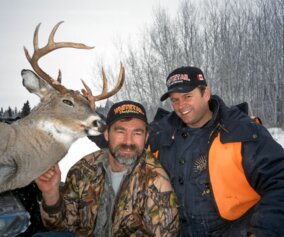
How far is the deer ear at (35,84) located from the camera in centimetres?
367

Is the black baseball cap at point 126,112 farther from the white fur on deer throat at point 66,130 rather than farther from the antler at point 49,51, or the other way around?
the antler at point 49,51

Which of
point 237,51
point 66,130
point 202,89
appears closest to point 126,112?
point 66,130

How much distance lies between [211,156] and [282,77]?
20552 mm

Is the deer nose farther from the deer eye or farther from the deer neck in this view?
the deer eye

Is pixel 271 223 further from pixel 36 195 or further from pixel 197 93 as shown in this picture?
pixel 36 195

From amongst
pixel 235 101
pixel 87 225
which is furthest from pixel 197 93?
pixel 235 101

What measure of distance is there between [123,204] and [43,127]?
3.62 ft

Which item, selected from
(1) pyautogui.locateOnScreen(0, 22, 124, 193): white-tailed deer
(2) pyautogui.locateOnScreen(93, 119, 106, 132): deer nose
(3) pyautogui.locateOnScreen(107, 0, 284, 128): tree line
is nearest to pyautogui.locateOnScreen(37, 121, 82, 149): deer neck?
(1) pyautogui.locateOnScreen(0, 22, 124, 193): white-tailed deer

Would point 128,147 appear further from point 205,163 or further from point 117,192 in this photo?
point 205,163

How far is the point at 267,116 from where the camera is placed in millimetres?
22641

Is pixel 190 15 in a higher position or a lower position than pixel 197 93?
higher

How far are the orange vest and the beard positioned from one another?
734 millimetres

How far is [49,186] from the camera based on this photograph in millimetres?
3055

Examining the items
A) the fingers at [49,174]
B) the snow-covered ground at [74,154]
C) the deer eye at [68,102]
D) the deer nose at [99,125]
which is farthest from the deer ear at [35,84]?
the snow-covered ground at [74,154]
